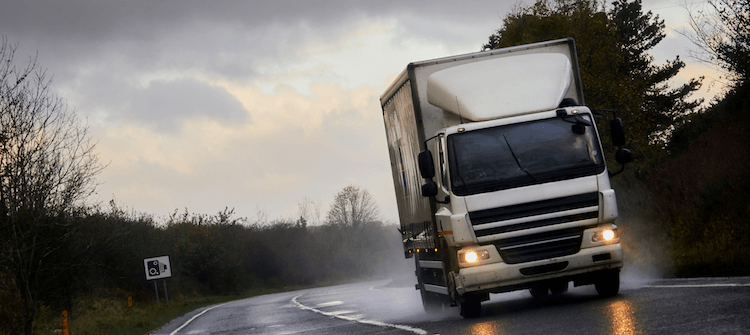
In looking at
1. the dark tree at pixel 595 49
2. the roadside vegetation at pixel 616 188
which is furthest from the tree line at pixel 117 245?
the dark tree at pixel 595 49

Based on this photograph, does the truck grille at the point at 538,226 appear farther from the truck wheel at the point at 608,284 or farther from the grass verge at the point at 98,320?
the grass verge at the point at 98,320

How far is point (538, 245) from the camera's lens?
10.3 m

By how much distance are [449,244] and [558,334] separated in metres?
2.84

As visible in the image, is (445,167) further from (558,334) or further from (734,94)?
(734,94)

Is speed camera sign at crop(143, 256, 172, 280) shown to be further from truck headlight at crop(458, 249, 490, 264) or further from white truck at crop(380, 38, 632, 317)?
truck headlight at crop(458, 249, 490, 264)

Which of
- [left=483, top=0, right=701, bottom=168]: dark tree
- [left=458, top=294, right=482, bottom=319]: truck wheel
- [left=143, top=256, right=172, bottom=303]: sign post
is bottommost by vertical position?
[left=458, top=294, right=482, bottom=319]: truck wheel

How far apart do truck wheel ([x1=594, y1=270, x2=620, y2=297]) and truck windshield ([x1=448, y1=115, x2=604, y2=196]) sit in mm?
1817

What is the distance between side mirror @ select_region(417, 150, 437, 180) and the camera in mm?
10531

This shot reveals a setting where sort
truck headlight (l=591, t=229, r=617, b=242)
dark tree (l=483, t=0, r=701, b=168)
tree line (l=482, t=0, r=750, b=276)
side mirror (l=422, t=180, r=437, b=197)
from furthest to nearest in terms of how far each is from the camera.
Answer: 1. dark tree (l=483, t=0, r=701, b=168)
2. tree line (l=482, t=0, r=750, b=276)
3. side mirror (l=422, t=180, r=437, b=197)
4. truck headlight (l=591, t=229, r=617, b=242)

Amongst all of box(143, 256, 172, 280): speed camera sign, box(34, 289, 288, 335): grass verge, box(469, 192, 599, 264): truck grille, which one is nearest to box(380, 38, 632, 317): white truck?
box(469, 192, 599, 264): truck grille

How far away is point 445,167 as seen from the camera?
10.7 m

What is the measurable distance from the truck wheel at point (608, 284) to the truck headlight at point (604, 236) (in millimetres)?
837

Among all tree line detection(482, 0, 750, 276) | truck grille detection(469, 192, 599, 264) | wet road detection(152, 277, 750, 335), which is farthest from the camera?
tree line detection(482, 0, 750, 276)

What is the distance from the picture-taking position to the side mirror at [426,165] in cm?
1053
